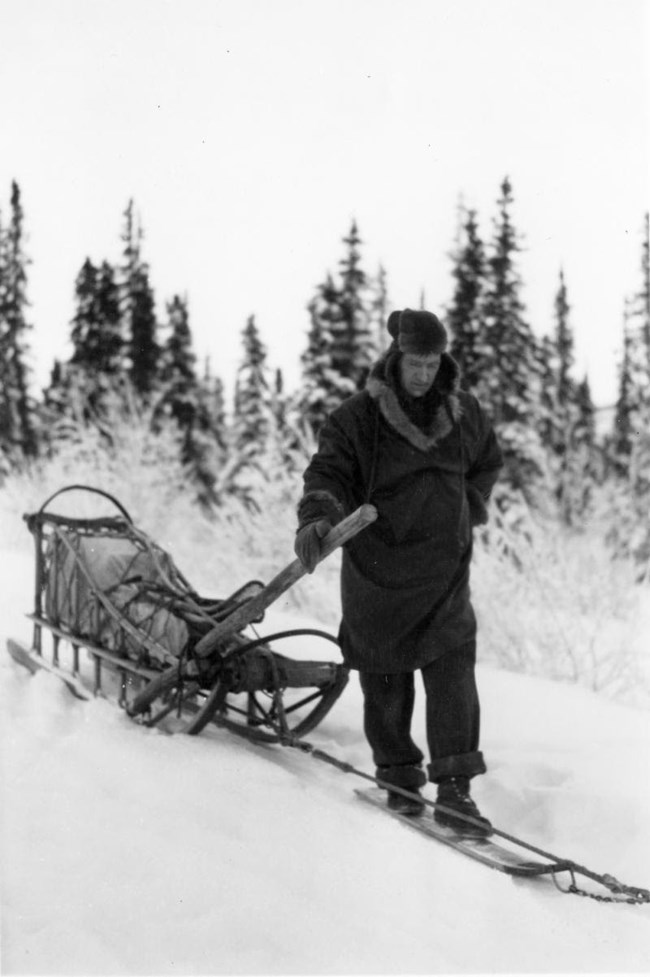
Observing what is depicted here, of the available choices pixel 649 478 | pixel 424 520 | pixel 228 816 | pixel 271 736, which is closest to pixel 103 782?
pixel 228 816

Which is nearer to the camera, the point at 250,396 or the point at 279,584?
the point at 279,584

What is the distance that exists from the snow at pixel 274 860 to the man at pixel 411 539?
0.34 metres

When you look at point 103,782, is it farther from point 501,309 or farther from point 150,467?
point 501,309

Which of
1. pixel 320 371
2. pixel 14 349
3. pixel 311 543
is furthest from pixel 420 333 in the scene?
pixel 320 371

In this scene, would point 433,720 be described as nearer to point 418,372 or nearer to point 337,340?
point 418,372

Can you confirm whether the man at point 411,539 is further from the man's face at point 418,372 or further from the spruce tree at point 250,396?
the spruce tree at point 250,396

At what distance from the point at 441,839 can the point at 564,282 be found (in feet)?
47.5

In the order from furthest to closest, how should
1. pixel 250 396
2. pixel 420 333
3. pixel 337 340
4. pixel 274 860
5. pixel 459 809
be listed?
1. pixel 250 396
2. pixel 337 340
3. pixel 420 333
4. pixel 459 809
5. pixel 274 860

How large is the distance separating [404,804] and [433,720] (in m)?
0.29

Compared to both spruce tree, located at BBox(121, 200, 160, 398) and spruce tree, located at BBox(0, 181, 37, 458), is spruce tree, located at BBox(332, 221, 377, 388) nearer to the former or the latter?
spruce tree, located at BBox(121, 200, 160, 398)

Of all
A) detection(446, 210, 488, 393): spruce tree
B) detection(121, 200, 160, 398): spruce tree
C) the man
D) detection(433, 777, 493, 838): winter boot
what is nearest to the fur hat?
the man

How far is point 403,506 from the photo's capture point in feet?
11.1

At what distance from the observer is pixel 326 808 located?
125 inches

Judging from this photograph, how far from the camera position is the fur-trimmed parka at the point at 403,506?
3379 millimetres
